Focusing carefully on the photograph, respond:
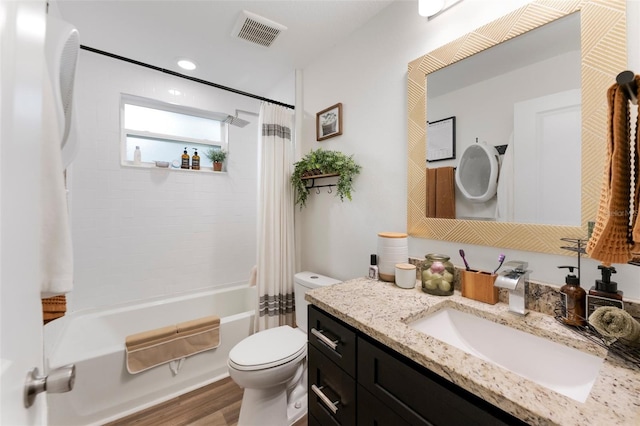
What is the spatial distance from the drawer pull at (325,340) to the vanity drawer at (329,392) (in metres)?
0.06

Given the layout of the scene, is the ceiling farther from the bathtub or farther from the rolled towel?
the bathtub

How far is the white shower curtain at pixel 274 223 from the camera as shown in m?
2.00

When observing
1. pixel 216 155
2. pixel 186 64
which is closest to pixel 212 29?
pixel 186 64

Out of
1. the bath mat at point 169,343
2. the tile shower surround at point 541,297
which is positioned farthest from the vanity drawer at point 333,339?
the bath mat at point 169,343

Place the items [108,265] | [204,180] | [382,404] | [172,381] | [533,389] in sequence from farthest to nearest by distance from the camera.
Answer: [204,180]
[108,265]
[172,381]
[382,404]
[533,389]

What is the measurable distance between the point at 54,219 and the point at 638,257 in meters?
1.50

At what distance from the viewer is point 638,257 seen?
25.2 inches

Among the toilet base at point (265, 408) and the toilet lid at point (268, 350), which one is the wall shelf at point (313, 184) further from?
the toilet base at point (265, 408)

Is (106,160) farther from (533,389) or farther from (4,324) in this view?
(533,389)

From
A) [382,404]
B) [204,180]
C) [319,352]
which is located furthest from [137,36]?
[382,404]

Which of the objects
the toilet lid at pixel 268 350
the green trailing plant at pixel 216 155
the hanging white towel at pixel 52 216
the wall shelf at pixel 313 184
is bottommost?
the toilet lid at pixel 268 350

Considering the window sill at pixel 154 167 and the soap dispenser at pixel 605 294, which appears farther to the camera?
the window sill at pixel 154 167

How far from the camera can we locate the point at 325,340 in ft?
3.18

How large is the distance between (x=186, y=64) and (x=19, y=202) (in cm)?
222
